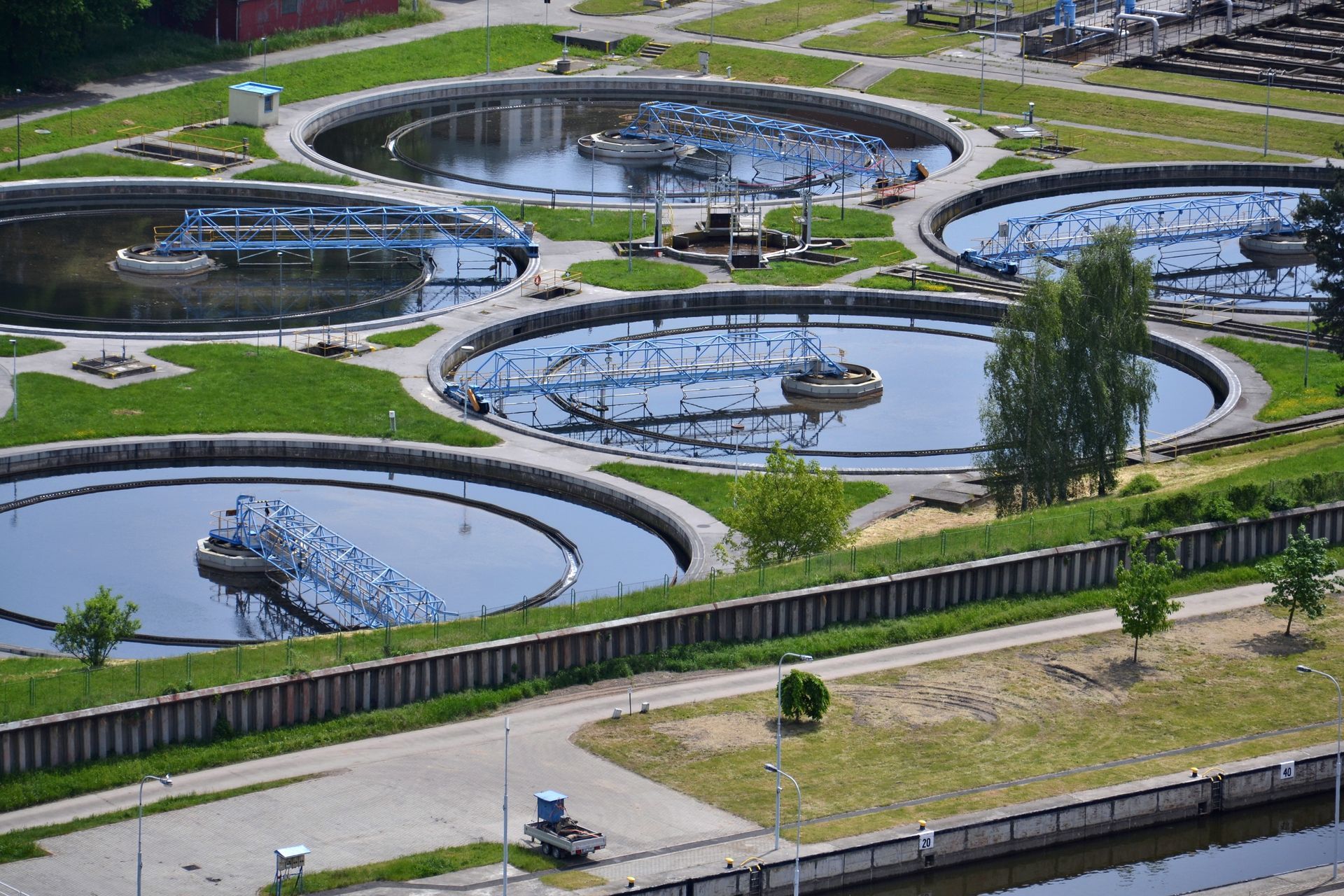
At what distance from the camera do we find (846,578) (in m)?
84.2

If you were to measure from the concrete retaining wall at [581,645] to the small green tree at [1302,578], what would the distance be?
17.5ft

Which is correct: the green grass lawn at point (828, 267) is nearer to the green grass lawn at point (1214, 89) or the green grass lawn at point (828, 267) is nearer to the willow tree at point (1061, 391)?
the willow tree at point (1061, 391)

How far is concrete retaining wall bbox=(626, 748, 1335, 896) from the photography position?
65562 mm

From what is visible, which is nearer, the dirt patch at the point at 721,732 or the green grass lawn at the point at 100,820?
the green grass lawn at the point at 100,820

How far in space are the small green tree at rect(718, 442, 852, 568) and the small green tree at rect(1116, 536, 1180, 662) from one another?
11.4 m

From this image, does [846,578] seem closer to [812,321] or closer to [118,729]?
[118,729]

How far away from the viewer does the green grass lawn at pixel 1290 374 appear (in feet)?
362

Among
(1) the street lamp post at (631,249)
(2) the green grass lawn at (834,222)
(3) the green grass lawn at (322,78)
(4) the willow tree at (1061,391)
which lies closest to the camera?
(4) the willow tree at (1061,391)

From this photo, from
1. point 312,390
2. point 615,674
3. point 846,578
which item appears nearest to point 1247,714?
point 846,578

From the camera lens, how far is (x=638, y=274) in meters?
132

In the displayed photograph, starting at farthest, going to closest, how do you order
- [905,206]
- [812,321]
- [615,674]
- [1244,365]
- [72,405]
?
[905,206]
[812,321]
[1244,365]
[72,405]
[615,674]

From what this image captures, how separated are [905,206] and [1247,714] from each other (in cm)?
7468

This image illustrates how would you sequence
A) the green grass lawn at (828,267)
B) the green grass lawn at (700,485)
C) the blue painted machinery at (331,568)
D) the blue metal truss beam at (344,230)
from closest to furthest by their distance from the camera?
the blue painted machinery at (331,568) < the green grass lawn at (700,485) < the green grass lawn at (828,267) < the blue metal truss beam at (344,230)

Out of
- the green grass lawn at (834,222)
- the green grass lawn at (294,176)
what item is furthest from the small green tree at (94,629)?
the green grass lawn at (294,176)
